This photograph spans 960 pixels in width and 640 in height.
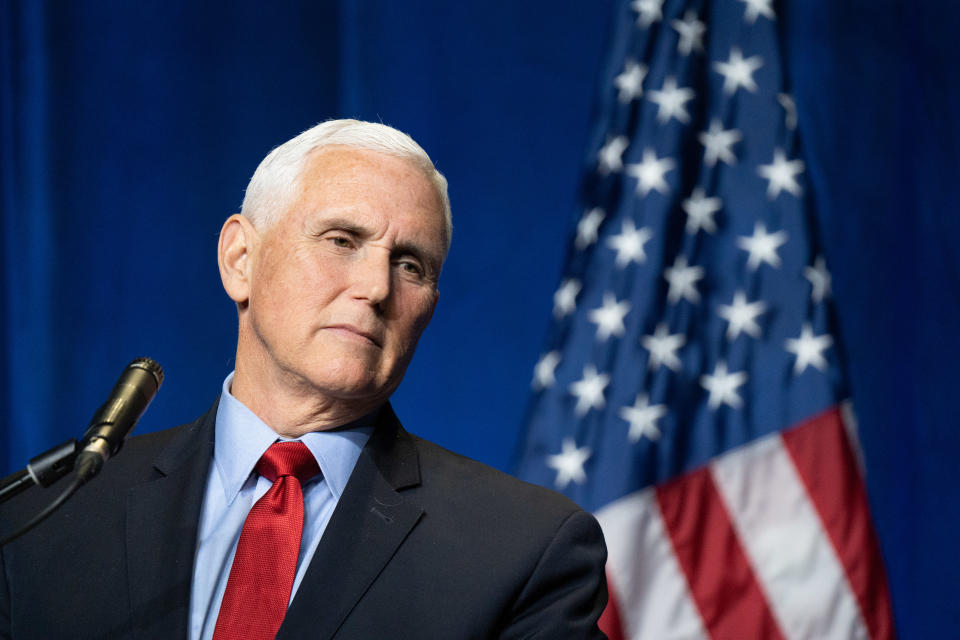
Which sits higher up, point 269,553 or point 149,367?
point 149,367

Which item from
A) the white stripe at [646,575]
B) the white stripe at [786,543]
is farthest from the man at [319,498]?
the white stripe at [786,543]

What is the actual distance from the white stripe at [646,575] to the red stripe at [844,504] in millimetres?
358

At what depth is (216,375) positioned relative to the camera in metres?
2.86

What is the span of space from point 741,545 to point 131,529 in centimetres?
146

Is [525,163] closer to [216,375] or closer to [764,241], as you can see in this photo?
[764,241]

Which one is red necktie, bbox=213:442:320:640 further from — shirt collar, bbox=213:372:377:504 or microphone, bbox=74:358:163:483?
microphone, bbox=74:358:163:483

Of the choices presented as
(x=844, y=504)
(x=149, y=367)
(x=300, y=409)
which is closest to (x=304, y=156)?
(x=300, y=409)

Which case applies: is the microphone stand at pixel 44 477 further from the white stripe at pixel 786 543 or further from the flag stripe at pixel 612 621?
the white stripe at pixel 786 543

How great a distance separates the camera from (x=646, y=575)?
238 cm

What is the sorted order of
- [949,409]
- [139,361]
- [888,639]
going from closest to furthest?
[139,361] → [888,639] → [949,409]

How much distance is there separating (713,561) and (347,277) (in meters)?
1.29

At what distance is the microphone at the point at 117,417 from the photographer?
1085mm

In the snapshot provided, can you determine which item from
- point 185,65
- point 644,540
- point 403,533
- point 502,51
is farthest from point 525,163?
point 403,533

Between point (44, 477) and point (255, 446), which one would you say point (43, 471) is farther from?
point (255, 446)
